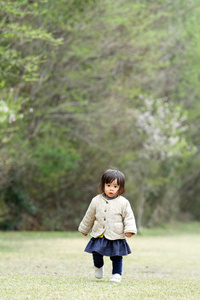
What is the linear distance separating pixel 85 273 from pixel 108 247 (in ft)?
6.57

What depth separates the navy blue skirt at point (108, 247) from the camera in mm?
7758

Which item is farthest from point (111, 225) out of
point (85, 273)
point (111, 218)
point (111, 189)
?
point (85, 273)

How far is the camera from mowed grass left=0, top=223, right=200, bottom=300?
6746mm

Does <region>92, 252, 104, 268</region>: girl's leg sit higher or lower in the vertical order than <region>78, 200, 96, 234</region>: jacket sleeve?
lower

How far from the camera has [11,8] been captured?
13.9 metres

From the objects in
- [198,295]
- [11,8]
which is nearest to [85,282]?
[198,295]

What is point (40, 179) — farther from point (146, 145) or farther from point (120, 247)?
point (120, 247)

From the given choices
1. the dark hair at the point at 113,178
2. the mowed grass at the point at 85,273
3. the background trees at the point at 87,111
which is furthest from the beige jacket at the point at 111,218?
the background trees at the point at 87,111

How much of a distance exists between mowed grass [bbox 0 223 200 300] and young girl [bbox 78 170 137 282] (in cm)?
34

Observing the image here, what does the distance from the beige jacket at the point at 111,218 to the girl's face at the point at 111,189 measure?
0.08 metres

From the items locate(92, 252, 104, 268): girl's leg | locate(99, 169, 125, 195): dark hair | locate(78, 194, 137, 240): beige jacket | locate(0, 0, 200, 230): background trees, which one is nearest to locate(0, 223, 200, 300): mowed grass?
locate(92, 252, 104, 268): girl's leg

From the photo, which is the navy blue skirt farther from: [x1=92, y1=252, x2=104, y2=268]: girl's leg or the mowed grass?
the mowed grass

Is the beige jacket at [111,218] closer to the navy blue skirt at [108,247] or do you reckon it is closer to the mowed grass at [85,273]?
the navy blue skirt at [108,247]

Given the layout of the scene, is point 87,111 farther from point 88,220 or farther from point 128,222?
point 128,222
